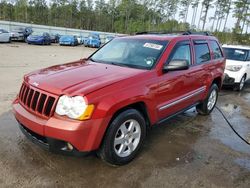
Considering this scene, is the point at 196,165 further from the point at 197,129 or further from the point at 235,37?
the point at 235,37

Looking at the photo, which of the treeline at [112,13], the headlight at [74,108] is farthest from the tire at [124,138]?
the treeline at [112,13]

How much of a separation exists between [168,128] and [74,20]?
221 feet

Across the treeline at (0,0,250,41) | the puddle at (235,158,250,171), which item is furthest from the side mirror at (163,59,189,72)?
the treeline at (0,0,250,41)

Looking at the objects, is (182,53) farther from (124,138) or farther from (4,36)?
(4,36)

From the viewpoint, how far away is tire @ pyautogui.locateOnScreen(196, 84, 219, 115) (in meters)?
5.79

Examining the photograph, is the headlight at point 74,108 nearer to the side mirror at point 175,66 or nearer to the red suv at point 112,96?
the red suv at point 112,96

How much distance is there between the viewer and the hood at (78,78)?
3080mm

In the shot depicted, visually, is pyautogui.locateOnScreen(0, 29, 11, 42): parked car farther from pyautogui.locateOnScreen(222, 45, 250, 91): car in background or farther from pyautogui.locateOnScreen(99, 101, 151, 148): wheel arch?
pyautogui.locateOnScreen(99, 101, 151, 148): wheel arch

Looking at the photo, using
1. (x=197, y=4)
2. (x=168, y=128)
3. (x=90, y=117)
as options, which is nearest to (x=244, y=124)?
(x=168, y=128)

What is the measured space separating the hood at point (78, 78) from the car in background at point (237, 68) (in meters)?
6.19

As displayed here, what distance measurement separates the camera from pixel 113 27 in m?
71.5

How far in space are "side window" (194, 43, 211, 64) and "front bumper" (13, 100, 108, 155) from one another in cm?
280

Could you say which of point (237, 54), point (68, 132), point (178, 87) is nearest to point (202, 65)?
point (178, 87)

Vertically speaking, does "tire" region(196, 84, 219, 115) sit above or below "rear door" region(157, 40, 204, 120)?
below
